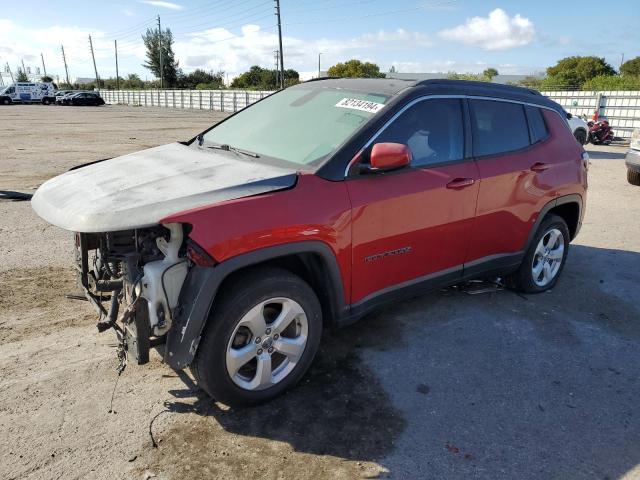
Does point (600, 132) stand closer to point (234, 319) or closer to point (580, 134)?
point (580, 134)

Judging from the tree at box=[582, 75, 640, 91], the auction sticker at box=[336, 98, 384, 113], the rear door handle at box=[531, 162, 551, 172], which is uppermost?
the tree at box=[582, 75, 640, 91]

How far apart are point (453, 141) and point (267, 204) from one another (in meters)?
1.70

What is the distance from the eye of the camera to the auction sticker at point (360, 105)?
3.36 m

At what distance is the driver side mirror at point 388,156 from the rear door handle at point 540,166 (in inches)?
67.7

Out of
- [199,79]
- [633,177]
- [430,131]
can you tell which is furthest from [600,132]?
[199,79]

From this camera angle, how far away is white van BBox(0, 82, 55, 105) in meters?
48.6

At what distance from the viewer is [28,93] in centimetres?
5050

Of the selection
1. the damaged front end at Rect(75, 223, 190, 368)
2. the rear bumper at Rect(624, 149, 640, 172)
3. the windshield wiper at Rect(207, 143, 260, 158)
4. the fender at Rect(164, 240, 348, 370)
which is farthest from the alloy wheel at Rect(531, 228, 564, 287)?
the rear bumper at Rect(624, 149, 640, 172)

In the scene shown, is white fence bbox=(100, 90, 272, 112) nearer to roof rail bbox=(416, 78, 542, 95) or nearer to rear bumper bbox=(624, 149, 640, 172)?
rear bumper bbox=(624, 149, 640, 172)

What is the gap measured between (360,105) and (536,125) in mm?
1919

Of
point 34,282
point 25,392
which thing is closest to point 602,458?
point 25,392

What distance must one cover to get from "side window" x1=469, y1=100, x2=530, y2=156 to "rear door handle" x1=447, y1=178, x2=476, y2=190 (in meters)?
0.27

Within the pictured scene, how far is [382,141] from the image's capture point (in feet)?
10.7

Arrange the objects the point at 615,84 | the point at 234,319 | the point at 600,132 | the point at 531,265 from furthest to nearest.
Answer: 1. the point at 615,84
2. the point at 600,132
3. the point at 531,265
4. the point at 234,319
